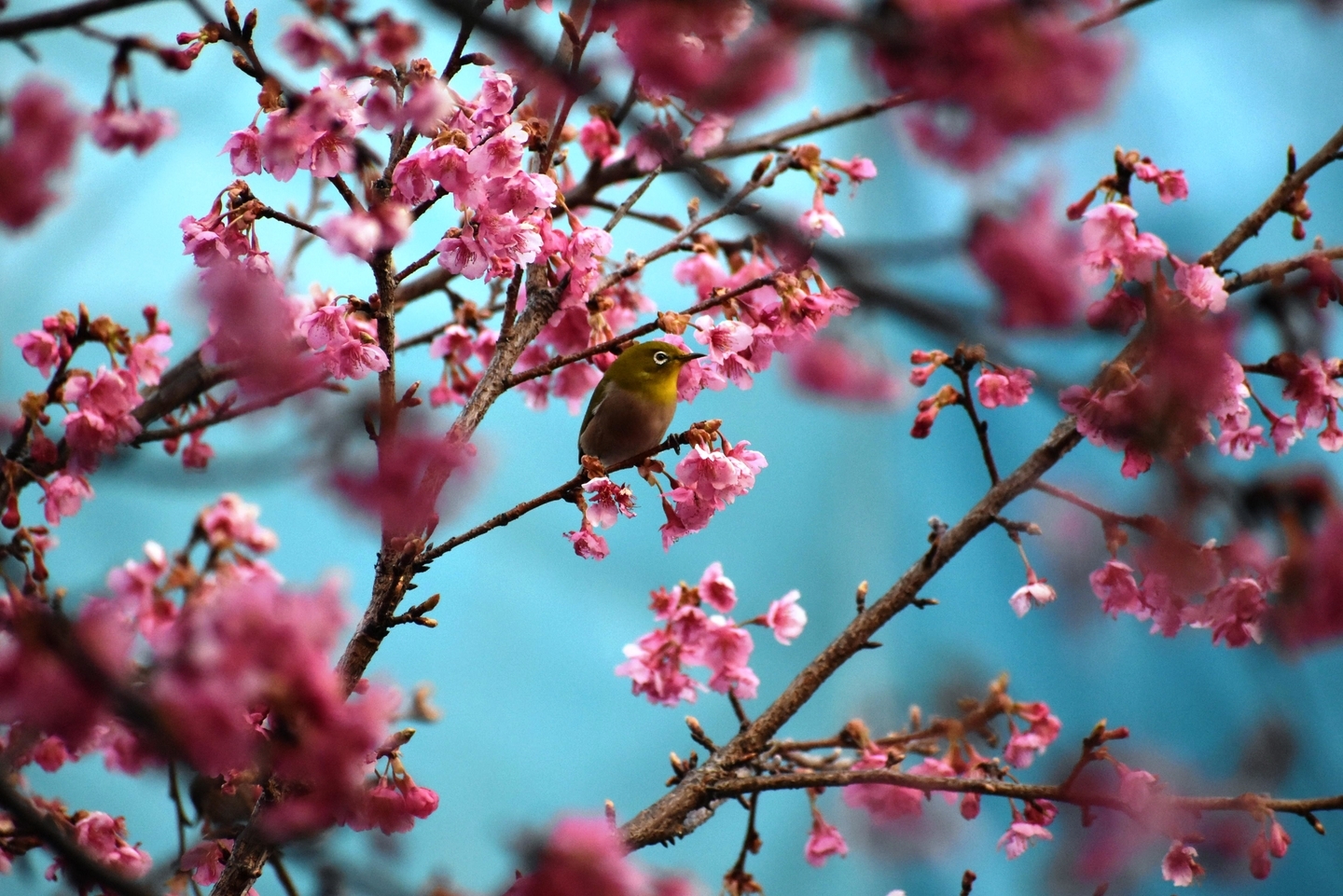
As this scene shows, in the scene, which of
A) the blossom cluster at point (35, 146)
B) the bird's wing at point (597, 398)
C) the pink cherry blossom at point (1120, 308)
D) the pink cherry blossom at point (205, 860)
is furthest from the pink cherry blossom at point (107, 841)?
the pink cherry blossom at point (1120, 308)

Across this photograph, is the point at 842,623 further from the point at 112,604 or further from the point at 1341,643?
the point at 112,604

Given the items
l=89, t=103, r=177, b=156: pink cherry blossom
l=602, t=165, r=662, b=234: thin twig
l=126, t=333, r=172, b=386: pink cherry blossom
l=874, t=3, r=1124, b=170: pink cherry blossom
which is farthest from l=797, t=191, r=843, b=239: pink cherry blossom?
l=126, t=333, r=172, b=386: pink cherry blossom

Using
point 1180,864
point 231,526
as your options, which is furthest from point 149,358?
point 1180,864

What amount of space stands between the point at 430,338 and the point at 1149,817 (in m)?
1.10

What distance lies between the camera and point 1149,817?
1122 millimetres

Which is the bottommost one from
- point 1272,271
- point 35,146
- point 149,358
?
point 35,146

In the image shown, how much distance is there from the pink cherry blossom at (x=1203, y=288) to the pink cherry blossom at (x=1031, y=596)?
39 cm

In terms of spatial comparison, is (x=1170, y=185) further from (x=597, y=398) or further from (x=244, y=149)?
(x=244, y=149)

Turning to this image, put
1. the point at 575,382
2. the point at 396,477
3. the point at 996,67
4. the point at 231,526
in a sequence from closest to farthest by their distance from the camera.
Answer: the point at 996,67, the point at 396,477, the point at 575,382, the point at 231,526

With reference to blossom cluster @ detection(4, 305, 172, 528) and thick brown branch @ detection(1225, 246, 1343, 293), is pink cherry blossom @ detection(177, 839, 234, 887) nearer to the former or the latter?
blossom cluster @ detection(4, 305, 172, 528)

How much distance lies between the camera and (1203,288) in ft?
4.23

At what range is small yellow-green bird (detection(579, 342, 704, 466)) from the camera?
1819 mm

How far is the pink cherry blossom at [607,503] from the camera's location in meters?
1.21

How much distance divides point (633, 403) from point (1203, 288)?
89cm
